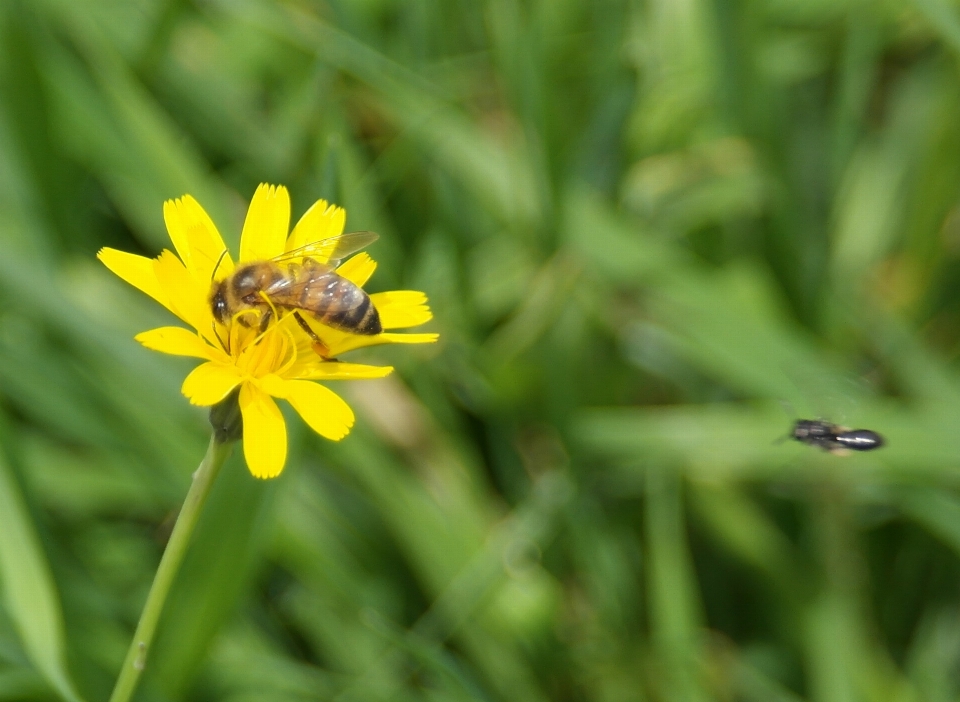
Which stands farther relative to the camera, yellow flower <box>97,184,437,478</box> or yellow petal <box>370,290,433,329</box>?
yellow petal <box>370,290,433,329</box>

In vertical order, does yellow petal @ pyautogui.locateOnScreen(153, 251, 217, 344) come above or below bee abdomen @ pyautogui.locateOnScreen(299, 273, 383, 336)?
below

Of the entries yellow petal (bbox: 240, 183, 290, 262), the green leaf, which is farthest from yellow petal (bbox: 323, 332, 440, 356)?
the green leaf

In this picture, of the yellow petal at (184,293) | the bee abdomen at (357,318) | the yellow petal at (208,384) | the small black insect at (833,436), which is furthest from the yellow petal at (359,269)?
the small black insect at (833,436)

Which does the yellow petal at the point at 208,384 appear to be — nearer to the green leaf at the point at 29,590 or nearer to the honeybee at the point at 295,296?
the honeybee at the point at 295,296

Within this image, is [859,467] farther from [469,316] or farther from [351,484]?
[351,484]

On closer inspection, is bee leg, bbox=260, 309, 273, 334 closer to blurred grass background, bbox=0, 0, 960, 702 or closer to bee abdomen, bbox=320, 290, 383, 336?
bee abdomen, bbox=320, 290, 383, 336
